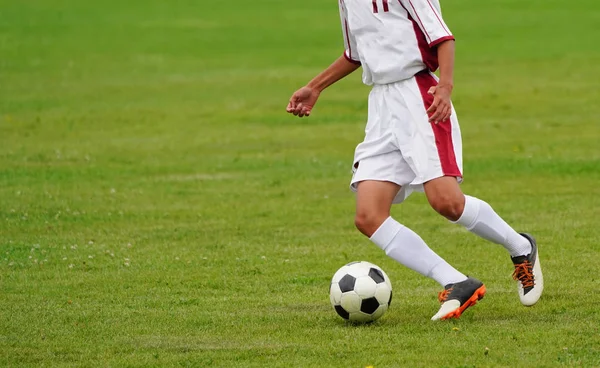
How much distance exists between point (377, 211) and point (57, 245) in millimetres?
4193

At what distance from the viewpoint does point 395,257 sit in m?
7.65

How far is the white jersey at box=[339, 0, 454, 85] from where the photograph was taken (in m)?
7.44

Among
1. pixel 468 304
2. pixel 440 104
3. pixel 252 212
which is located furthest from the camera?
pixel 252 212

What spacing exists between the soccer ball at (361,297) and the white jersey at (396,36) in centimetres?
119

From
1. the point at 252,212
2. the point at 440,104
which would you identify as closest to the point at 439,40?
the point at 440,104

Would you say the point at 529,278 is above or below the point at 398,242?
below

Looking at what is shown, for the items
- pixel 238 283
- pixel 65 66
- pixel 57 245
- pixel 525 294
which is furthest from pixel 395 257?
pixel 65 66

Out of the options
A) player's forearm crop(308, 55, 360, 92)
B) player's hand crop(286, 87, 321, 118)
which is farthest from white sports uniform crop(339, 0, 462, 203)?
player's hand crop(286, 87, 321, 118)

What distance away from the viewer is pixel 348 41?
7953 mm

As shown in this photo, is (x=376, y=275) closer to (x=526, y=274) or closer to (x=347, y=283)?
(x=347, y=283)

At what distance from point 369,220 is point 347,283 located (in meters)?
0.41

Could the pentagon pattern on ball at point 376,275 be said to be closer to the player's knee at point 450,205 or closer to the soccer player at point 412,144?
the soccer player at point 412,144

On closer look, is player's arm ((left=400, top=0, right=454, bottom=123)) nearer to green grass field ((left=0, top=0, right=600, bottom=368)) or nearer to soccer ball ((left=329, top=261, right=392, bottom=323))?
soccer ball ((left=329, top=261, right=392, bottom=323))

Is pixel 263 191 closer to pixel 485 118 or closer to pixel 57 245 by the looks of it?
pixel 57 245
